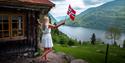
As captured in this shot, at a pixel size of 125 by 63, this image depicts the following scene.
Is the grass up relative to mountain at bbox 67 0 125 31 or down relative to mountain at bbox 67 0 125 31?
down

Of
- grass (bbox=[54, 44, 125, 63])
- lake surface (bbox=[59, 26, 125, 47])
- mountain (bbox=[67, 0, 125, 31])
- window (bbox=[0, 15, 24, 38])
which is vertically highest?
mountain (bbox=[67, 0, 125, 31])

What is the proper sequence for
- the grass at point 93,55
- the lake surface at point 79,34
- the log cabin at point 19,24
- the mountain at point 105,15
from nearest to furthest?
the log cabin at point 19,24 < the grass at point 93,55 < the lake surface at point 79,34 < the mountain at point 105,15

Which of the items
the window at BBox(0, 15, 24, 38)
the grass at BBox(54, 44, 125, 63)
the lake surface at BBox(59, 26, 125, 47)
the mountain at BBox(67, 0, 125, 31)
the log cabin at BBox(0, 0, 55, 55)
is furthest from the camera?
the mountain at BBox(67, 0, 125, 31)

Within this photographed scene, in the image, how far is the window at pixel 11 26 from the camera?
28.2 feet

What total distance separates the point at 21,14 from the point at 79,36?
39.1 ft

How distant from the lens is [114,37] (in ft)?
60.9

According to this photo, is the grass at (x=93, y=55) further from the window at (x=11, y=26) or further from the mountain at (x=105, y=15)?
the mountain at (x=105, y=15)

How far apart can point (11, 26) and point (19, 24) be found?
15.6 inches

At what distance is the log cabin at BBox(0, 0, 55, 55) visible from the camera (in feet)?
27.8

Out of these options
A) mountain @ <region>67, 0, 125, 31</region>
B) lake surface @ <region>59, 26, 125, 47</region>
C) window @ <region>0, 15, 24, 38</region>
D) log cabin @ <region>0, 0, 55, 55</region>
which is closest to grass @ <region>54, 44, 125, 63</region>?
log cabin @ <region>0, 0, 55, 55</region>

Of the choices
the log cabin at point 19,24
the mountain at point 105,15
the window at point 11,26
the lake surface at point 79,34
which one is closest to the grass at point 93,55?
the log cabin at point 19,24

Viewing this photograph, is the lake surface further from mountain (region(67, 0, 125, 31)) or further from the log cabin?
the log cabin

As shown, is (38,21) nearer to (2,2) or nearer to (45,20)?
(45,20)

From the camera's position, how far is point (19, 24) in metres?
9.06
